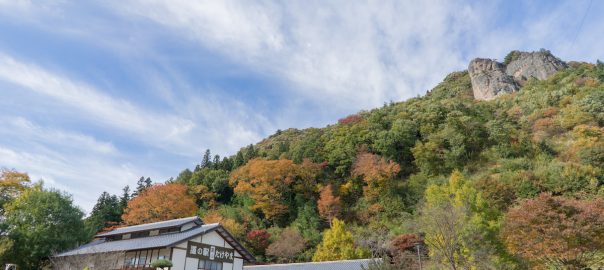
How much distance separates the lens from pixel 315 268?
90.1 feet

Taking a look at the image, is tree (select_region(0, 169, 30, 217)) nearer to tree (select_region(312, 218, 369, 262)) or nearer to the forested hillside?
the forested hillside

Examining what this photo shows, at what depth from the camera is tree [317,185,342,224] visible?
37719 millimetres

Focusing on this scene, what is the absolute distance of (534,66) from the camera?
74312 mm

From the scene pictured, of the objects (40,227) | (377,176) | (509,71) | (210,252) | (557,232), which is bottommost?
(210,252)

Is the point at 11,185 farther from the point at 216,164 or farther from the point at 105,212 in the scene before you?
the point at 216,164

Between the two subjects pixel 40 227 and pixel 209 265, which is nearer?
pixel 209 265

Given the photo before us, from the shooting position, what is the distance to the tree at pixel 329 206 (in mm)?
37719

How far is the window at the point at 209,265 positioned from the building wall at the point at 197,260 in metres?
0.35

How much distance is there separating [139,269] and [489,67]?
74.9m

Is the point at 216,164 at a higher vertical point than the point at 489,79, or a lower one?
lower

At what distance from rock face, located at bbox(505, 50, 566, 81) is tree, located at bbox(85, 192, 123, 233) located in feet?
A: 236

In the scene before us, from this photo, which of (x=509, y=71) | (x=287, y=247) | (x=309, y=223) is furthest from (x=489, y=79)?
(x=287, y=247)

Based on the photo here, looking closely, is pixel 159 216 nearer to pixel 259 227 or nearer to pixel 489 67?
pixel 259 227

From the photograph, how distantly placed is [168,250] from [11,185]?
21.0m
